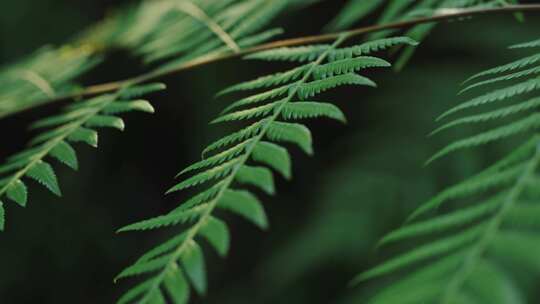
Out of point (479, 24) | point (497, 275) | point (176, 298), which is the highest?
point (479, 24)

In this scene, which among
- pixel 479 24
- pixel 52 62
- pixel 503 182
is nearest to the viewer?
pixel 503 182

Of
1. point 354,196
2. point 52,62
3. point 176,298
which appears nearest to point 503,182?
point 176,298

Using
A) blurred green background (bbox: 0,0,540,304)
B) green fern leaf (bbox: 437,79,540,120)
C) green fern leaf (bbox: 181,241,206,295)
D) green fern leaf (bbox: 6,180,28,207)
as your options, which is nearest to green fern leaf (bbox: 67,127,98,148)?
green fern leaf (bbox: 6,180,28,207)

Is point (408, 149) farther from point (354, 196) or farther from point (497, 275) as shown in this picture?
point (497, 275)

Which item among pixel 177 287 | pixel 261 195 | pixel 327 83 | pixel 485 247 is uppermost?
pixel 261 195

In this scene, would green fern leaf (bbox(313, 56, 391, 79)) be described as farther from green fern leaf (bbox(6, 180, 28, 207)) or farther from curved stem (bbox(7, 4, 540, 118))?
green fern leaf (bbox(6, 180, 28, 207))

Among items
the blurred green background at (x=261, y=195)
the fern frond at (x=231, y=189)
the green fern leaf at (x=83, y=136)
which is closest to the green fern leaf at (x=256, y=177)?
the fern frond at (x=231, y=189)

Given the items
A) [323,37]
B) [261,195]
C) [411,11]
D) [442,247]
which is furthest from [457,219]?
[261,195]

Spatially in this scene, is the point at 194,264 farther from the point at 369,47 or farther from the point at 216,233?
the point at 369,47

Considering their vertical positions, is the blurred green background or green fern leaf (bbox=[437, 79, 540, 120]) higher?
the blurred green background
